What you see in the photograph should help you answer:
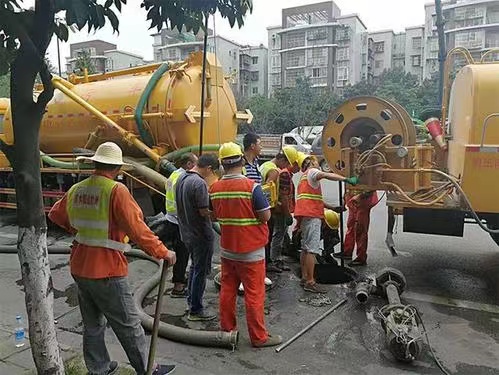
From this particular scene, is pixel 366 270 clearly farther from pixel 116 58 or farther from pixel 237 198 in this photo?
pixel 116 58

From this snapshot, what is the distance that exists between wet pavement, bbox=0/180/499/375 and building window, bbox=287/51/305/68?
6375 centimetres

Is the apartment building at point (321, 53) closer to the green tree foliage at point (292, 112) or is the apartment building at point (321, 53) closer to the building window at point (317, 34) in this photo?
the building window at point (317, 34)

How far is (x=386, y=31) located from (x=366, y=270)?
69409 millimetres

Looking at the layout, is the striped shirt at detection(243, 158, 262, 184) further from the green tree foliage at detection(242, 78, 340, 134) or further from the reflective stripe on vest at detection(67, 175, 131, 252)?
the green tree foliage at detection(242, 78, 340, 134)

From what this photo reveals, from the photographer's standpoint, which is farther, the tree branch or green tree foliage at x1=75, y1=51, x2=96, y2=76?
green tree foliage at x1=75, y1=51, x2=96, y2=76

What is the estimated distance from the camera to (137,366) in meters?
3.22

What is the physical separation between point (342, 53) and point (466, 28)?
51.0 ft

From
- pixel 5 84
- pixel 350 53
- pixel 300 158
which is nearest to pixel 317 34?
pixel 350 53

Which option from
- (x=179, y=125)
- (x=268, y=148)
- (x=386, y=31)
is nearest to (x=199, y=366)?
(x=179, y=125)

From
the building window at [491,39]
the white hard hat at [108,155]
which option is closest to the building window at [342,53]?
the building window at [491,39]

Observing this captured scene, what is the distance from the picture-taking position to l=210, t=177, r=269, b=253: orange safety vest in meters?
Answer: 3.94

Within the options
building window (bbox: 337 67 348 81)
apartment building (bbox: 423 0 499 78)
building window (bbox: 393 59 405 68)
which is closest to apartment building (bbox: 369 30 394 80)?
building window (bbox: 393 59 405 68)

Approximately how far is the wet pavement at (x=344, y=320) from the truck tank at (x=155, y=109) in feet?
7.05

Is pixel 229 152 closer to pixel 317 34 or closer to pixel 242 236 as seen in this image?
pixel 242 236
